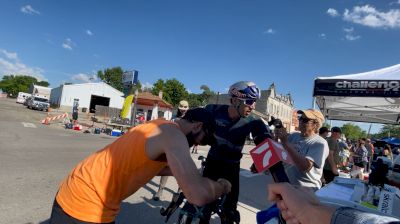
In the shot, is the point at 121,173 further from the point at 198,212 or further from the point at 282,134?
the point at 282,134

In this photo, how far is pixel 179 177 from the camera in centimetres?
192

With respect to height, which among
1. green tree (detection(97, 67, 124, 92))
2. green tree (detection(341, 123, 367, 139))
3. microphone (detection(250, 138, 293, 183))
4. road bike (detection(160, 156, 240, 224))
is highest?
green tree (detection(97, 67, 124, 92))

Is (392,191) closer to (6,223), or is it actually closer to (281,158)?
(281,158)

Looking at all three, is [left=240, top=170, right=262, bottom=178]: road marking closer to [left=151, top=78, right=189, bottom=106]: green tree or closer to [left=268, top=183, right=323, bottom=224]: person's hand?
[left=268, top=183, right=323, bottom=224]: person's hand

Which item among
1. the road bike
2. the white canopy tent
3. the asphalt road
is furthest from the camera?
the white canopy tent

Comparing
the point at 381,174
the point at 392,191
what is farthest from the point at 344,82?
the point at 392,191

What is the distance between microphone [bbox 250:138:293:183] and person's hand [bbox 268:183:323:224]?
10 cm

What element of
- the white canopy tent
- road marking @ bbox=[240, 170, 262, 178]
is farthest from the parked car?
the white canopy tent

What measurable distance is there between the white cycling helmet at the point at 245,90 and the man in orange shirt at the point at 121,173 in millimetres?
1465

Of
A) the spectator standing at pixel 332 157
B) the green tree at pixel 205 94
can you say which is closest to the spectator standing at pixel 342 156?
the spectator standing at pixel 332 157

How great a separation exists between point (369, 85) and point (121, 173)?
7.11m

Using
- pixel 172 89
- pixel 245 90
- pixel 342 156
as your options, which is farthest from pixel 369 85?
pixel 172 89

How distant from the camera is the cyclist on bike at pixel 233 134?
12.0ft

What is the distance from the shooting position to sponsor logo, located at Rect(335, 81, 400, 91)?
7172 mm
